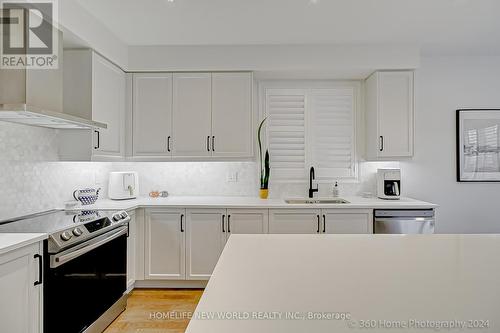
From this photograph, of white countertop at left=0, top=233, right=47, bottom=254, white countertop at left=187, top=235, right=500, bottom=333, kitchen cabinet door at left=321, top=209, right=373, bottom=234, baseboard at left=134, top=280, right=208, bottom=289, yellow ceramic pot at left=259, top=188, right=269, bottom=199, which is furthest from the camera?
yellow ceramic pot at left=259, top=188, right=269, bottom=199

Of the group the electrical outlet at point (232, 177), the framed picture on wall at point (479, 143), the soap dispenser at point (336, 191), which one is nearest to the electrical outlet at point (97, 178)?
the electrical outlet at point (232, 177)

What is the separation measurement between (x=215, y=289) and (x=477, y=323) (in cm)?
64

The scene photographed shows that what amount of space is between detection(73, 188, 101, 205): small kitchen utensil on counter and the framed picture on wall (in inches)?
161

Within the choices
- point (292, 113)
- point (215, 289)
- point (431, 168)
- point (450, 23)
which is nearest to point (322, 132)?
point (292, 113)

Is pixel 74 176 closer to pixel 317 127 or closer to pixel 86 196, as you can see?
pixel 86 196

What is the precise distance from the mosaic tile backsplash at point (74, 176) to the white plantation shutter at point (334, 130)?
0.59ft

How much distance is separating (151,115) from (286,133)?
5.26ft

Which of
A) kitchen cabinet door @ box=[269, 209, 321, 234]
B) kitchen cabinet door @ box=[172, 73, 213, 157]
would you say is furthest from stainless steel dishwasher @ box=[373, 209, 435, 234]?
kitchen cabinet door @ box=[172, 73, 213, 157]

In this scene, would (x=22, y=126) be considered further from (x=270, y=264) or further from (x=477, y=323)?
(x=477, y=323)

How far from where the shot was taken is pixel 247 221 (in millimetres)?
3018

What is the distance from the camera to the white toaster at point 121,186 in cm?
317

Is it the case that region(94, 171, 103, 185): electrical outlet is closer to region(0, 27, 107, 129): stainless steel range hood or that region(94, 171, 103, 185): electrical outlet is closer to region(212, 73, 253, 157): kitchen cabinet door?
region(0, 27, 107, 129): stainless steel range hood

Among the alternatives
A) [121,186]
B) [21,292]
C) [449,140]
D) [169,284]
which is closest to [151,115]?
[121,186]

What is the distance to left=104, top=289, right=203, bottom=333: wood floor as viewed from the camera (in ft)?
7.79
